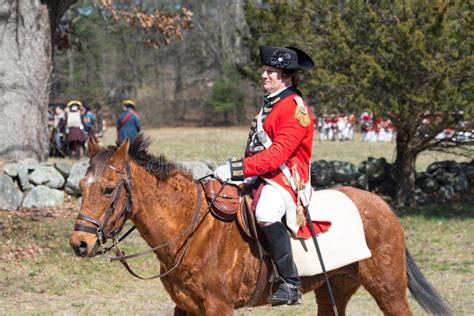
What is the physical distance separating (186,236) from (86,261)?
211 inches

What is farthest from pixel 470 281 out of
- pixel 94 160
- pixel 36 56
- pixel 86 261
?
pixel 36 56

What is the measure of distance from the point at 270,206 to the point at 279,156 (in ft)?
1.26

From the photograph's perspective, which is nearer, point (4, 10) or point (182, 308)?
point (182, 308)

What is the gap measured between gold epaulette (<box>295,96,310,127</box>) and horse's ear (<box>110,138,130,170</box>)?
1.26 m

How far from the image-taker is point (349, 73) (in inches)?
548

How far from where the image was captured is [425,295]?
628 cm

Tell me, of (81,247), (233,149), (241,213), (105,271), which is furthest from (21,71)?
(233,149)

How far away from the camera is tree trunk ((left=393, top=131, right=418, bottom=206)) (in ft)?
50.1

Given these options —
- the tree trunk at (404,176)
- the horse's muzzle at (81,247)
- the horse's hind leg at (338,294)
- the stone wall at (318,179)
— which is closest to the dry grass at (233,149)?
the stone wall at (318,179)

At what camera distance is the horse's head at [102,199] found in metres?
4.84

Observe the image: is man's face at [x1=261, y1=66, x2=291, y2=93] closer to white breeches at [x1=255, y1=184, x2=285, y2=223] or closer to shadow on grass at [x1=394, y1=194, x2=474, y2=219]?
white breeches at [x1=255, y1=184, x2=285, y2=223]

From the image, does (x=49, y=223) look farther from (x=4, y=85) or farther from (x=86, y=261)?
(x=4, y=85)

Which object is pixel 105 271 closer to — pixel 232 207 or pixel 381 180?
pixel 232 207

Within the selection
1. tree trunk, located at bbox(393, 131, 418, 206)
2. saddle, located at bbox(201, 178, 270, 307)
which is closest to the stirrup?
saddle, located at bbox(201, 178, 270, 307)
